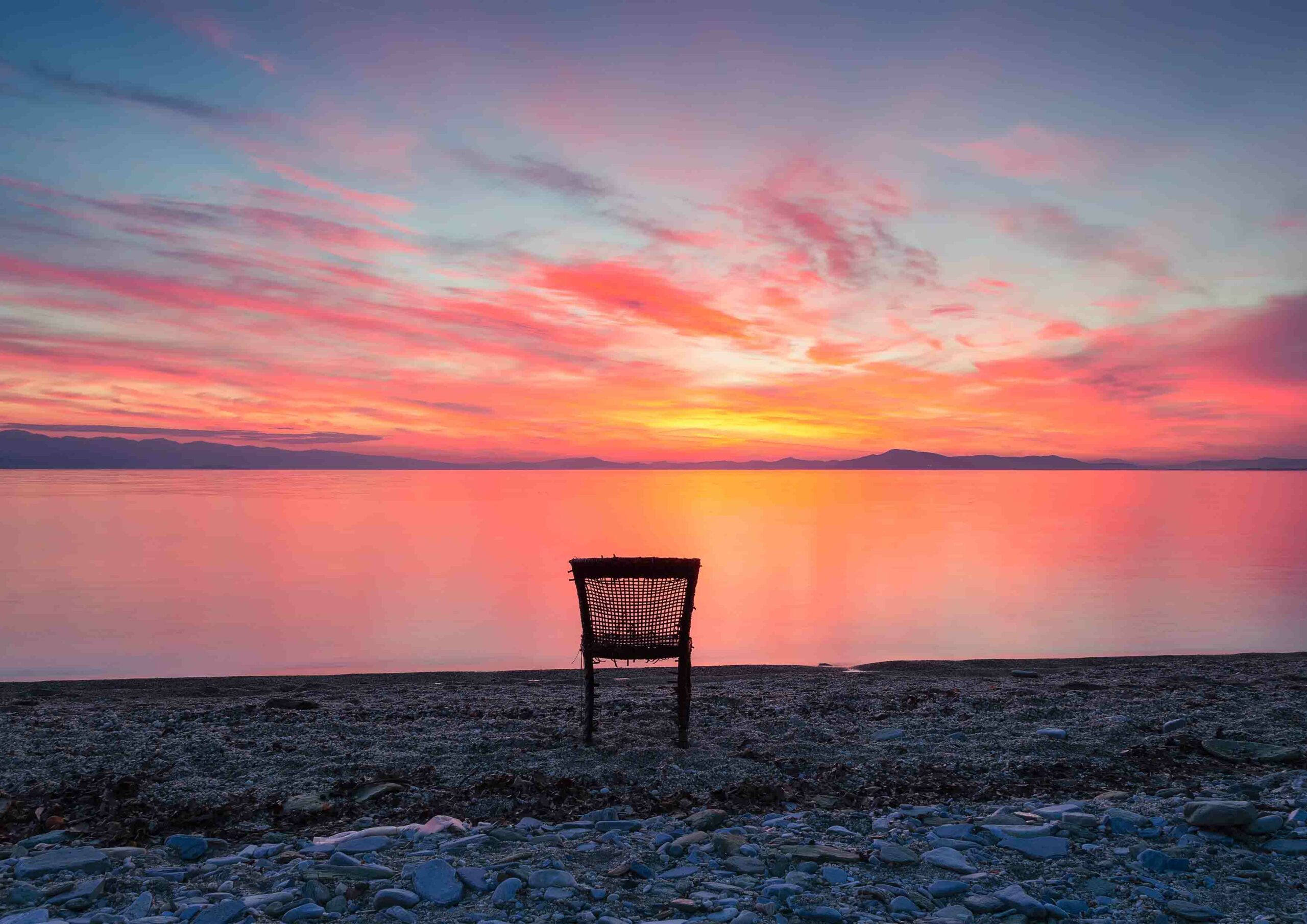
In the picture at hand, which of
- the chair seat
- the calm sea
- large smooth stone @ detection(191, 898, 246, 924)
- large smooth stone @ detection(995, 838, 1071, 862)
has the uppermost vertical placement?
the chair seat

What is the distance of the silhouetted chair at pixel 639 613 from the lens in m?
6.55

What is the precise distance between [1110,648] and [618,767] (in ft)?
47.8

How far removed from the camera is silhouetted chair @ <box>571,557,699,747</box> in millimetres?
6555

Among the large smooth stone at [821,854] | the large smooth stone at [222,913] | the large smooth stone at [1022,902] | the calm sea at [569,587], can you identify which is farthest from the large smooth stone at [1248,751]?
the calm sea at [569,587]

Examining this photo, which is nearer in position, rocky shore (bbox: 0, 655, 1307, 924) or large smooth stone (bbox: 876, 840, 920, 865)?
rocky shore (bbox: 0, 655, 1307, 924)

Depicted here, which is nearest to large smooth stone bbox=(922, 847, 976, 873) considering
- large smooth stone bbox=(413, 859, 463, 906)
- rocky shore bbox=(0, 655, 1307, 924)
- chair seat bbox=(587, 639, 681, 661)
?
rocky shore bbox=(0, 655, 1307, 924)

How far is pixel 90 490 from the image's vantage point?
3376 inches

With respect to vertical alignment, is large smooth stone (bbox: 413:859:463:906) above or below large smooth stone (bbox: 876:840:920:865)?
below

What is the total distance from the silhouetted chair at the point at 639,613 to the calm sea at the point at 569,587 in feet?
29.3

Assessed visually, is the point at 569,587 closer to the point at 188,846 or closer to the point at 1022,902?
the point at 188,846

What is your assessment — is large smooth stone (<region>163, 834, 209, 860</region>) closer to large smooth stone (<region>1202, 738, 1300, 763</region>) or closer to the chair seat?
the chair seat

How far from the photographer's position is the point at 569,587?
24297mm

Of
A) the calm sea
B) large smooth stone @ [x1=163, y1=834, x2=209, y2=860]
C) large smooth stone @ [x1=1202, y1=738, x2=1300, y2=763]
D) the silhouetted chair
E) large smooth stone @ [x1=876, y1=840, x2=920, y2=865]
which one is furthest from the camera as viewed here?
the calm sea

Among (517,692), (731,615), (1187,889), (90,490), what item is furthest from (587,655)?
(90,490)
